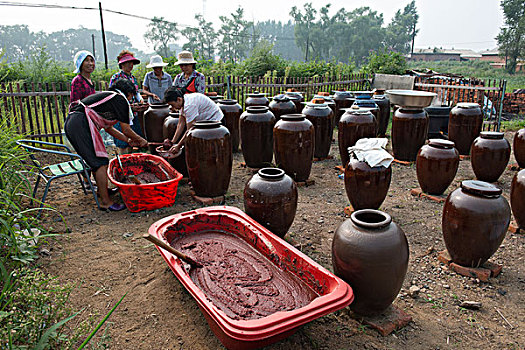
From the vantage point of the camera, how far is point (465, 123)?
6602 mm

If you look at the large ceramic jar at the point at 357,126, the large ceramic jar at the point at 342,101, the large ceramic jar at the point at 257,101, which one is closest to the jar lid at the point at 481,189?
the large ceramic jar at the point at 357,126

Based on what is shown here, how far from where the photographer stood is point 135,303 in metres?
2.74

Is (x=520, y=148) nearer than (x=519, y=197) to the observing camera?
No

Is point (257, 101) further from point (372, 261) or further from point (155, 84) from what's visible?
point (372, 261)

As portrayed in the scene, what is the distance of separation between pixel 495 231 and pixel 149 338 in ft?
9.07

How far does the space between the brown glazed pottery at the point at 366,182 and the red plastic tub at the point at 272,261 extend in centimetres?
149

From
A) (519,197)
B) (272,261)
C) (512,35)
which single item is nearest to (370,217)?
Answer: (272,261)

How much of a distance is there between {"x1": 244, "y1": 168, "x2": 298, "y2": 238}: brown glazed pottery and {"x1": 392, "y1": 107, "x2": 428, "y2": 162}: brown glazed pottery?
3758mm

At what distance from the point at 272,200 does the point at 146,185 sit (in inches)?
64.8

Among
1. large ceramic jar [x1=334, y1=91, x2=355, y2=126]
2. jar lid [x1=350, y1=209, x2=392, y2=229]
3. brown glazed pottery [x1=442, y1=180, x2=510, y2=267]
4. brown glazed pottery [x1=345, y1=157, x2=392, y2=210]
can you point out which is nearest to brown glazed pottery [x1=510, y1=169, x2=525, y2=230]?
brown glazed pottery [x1=442, y1=180, x2=510, y2=267]

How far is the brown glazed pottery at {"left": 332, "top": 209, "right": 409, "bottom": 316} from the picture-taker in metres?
2.35

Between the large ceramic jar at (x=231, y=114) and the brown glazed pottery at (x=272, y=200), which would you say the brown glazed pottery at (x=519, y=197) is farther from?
the large ceramic jar at (x=231, y=114)

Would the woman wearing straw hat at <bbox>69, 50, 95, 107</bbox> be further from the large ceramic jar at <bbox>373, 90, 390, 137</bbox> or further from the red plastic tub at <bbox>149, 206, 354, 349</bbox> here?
the large ceramic jar at <bbox>373, 90, 390, 137</bbox>

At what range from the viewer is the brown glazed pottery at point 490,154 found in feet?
16.7
